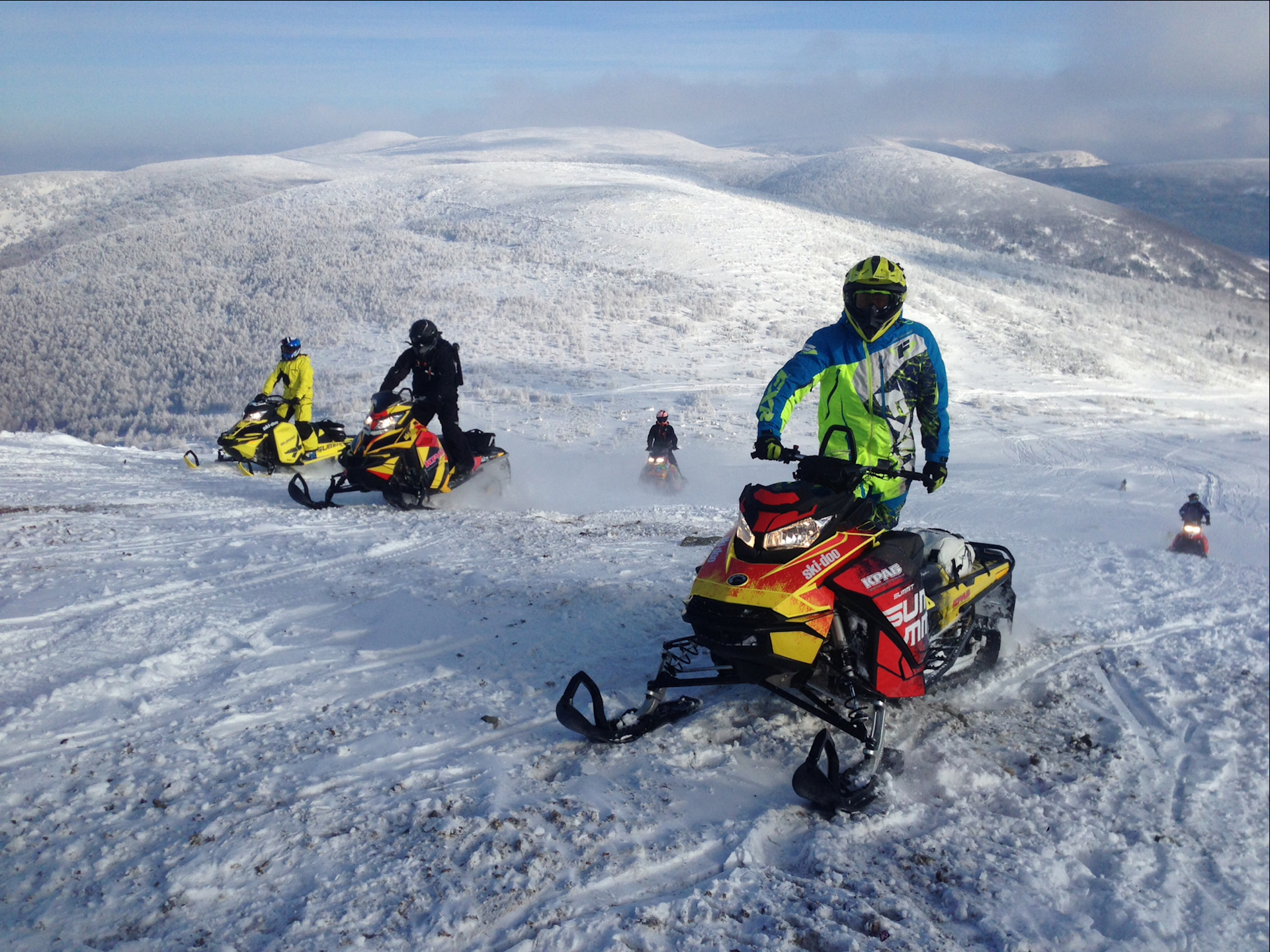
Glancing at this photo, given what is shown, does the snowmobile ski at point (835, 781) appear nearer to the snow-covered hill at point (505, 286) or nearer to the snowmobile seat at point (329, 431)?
the snowmobile seat at point (329, 431)

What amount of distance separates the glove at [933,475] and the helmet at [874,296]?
2.55 ft

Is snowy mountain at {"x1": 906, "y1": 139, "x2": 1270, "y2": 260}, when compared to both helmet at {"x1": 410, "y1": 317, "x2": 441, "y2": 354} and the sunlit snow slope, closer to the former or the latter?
helmet at {"x1": 410, "y1": 317, "x2": 441, "y2": 354}

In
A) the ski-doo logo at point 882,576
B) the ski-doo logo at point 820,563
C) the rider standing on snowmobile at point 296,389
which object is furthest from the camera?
the rider standing on snowmobile at point 296,389

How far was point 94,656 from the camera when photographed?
449 cm

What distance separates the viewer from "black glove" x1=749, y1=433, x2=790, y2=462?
4.37 m

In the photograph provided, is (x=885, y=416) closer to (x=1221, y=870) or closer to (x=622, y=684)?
(x=622, y=684)

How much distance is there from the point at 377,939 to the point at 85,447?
1330 centimetres

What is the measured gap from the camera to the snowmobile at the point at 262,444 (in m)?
11.7

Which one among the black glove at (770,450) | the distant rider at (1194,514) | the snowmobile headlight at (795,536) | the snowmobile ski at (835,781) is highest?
the black glove at (770,450)

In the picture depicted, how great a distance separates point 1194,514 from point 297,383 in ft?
47.8

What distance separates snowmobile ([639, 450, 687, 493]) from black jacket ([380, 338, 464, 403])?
6422 mm

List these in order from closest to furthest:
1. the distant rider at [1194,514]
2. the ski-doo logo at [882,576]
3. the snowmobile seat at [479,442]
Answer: the ski-doo logo at [882,576] → the snowmobile seat at [479,442] → the distant rider at [1194,514]

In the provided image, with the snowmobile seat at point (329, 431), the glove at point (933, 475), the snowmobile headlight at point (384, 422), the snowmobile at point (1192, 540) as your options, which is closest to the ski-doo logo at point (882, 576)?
the glove at point (933, 475)

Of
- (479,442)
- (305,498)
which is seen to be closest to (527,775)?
(305,498)
